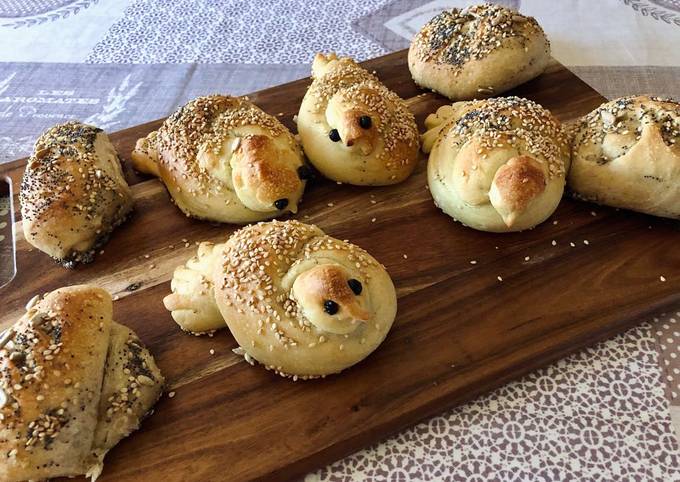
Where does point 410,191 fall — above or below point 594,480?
above

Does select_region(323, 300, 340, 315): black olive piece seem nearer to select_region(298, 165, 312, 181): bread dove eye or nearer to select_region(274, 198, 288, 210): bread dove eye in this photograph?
select_region(274, 198, 288, 210): bread dove eye

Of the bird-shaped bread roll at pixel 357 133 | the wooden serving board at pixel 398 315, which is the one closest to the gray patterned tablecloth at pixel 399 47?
the wooden serving board at pixel 398 315

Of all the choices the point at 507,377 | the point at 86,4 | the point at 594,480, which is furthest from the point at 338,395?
the point at 86,4

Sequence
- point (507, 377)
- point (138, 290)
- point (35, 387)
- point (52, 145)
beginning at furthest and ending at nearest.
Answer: point (52, 145)
point (138, 290)
point (507, 377)
point (35, 387)

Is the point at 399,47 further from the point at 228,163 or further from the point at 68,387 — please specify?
the point at 68,387

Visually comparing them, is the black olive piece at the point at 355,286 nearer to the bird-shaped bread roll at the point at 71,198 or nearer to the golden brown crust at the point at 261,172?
the golden brown crust at the point at 261,172

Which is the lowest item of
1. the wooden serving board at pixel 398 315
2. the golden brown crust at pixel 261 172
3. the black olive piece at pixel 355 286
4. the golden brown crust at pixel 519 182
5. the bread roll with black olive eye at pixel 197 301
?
the wooden serving board at pixel 398 315

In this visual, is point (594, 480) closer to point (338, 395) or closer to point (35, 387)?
point (338, 395)
